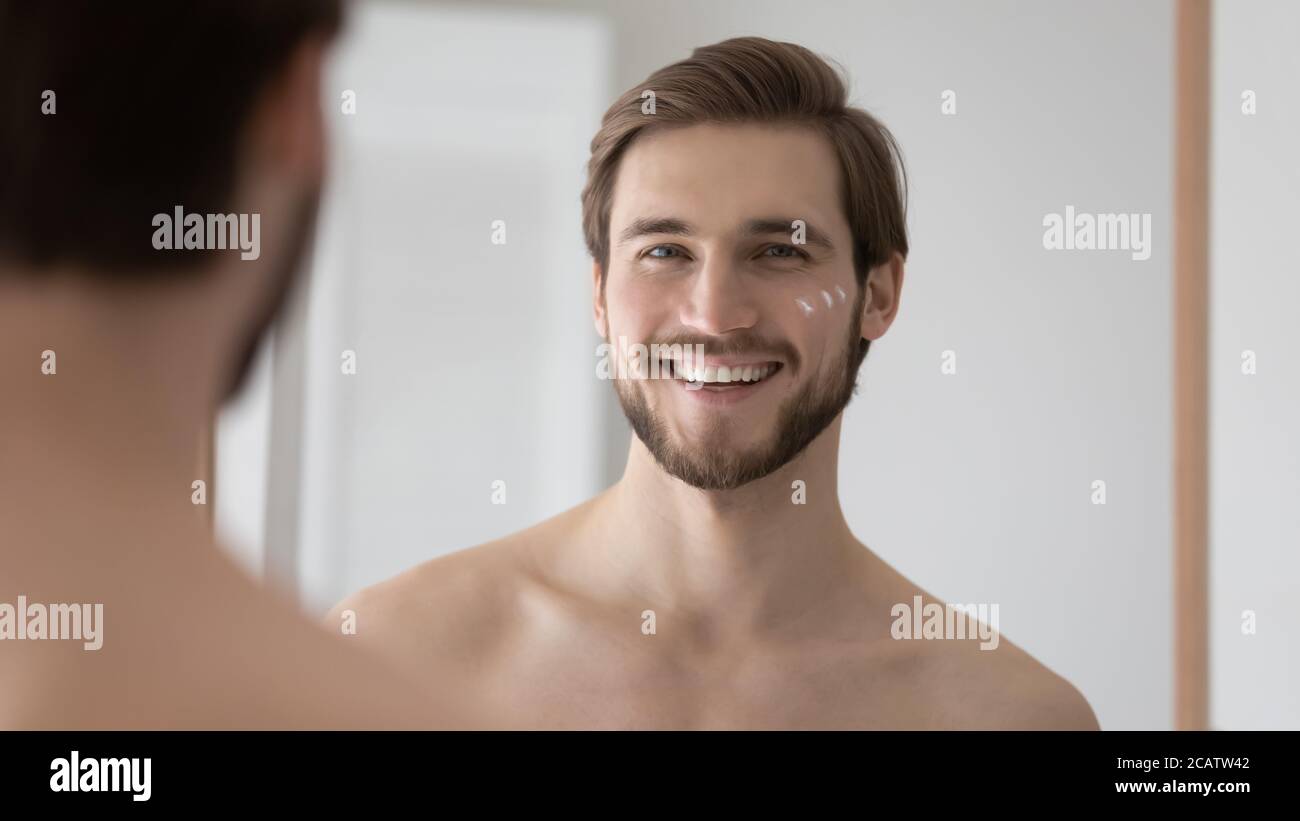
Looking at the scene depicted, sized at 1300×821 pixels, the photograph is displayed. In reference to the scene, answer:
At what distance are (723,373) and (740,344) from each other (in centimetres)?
3

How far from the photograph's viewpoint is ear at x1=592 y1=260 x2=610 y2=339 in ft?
3.67

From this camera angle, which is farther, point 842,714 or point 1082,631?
point 1082,631

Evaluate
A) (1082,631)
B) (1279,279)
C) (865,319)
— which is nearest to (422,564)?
(865,319)

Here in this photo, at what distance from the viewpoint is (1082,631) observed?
122 centimetres

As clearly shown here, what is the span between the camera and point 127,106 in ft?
1.21

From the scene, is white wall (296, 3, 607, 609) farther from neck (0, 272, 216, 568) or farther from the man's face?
neck (0, 272, 216, 568)

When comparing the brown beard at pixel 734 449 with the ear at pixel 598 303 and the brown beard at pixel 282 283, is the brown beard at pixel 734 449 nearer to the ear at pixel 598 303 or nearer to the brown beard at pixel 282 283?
the ear at pixel 598 303

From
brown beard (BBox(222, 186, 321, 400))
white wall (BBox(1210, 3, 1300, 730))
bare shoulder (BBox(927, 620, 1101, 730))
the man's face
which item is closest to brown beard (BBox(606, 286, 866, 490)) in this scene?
the man's face

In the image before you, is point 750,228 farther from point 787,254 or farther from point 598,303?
point 598,303

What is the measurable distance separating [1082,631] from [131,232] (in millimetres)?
1103

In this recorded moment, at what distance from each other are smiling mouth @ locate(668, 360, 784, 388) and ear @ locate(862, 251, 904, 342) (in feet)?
0.36
